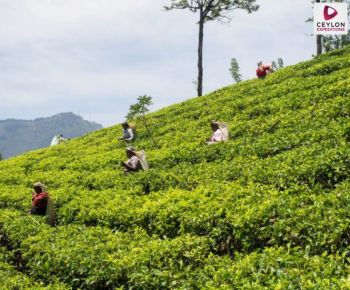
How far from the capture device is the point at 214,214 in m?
10.2

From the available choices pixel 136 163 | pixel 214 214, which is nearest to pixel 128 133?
pixel 136 163

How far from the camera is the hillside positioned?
7.72 metres

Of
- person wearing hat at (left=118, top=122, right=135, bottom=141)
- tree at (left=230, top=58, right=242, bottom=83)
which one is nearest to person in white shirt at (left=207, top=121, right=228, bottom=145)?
person wearing hat at (left=118, top=122, right=135, bottom=141)

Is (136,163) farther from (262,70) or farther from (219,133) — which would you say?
(262,70)

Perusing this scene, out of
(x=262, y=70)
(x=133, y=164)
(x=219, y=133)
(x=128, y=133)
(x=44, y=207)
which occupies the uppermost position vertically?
(x=262, y=70)

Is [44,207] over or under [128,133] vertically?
under

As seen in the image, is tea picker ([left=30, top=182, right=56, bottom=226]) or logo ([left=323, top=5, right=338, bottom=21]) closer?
tea picker ([left=30, top=182, right=56, bottom=226])

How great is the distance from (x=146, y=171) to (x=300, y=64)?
17332 mm

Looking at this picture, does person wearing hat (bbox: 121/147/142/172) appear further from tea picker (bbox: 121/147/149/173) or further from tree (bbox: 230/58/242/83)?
tree (bbox: 230/58/242/83)

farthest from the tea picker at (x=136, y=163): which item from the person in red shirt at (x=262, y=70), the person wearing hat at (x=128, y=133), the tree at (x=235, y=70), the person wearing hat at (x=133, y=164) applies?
the tree at (x=235, y=70)

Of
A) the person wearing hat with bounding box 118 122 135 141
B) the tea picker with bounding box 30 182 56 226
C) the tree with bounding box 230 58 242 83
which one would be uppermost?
the tree with bounding box 230 58 242 83

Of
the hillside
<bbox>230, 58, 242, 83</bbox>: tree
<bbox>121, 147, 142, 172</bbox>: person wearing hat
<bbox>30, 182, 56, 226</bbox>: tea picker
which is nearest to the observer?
the hillside

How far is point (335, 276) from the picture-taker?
6492 millimetres

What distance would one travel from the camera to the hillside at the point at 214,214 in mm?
7723
